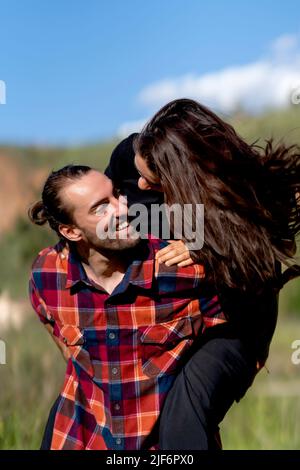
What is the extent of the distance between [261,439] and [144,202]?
294 centimetres

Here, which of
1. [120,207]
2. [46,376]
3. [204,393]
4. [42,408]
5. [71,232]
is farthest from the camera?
[46,376]

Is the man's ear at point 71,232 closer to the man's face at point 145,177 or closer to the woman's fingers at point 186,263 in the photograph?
the man's face at point 145,177

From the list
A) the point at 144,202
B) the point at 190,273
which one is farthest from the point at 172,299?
the point at 144,202

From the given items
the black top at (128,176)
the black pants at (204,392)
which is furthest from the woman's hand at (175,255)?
the black pants at (204,392)

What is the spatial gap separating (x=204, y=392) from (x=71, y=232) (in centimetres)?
82

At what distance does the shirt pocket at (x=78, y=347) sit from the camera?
3775 millimetres

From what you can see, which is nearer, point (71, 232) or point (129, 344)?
point (129, 344)

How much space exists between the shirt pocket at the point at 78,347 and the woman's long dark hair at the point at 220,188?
0.57 m

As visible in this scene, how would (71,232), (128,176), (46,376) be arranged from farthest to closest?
(46,376) < (128,176) < (71,232)

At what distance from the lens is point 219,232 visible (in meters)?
3.65

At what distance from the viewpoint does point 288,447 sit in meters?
5.99

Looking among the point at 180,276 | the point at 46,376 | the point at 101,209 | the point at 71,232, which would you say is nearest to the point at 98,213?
the point at 101,209

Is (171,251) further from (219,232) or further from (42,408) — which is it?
(42,408)
